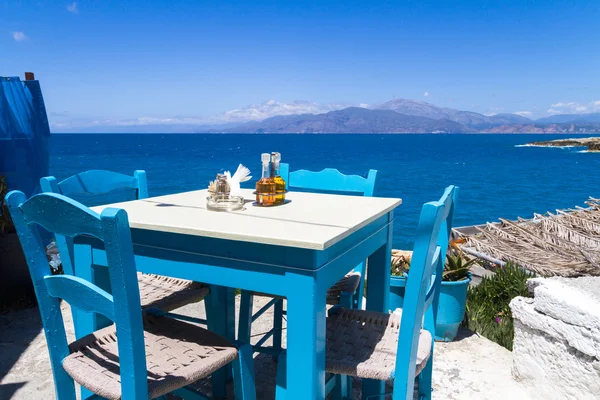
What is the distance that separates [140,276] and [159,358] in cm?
104

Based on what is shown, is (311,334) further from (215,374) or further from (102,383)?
(215,374)

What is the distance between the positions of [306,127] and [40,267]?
647 feet

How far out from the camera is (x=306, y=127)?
196 meters

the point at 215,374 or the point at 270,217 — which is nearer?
the point at 270,217

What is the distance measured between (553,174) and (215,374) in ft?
139

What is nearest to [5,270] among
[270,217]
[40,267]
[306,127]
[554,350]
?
[40,267]

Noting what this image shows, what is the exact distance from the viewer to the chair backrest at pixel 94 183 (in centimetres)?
212

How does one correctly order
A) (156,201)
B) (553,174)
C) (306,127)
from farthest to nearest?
(306,127) < (553,174) < (156,201)

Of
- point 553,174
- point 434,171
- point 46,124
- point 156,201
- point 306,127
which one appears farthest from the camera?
point 306,127

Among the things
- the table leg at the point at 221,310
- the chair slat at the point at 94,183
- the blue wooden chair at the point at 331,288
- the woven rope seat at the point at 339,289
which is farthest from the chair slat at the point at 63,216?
the woven rope seat at the point at 339,289

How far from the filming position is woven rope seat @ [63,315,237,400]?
1429 millimetres

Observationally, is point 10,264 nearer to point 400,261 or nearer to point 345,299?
point 345,299

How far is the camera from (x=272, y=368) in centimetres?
278

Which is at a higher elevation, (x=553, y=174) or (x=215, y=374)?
(x=215, y=374)
